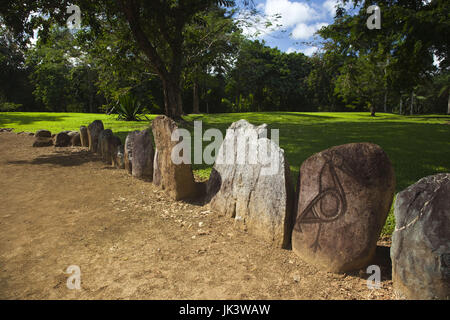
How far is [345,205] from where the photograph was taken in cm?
233

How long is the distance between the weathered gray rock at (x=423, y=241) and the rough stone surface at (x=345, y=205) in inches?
10.6

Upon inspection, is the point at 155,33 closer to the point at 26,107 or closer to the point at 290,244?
the point at 290,244

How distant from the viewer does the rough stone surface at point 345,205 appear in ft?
7.32

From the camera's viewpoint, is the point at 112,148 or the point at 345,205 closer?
the point at 345,205

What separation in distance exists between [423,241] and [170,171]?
122 inches

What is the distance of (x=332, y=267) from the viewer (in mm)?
2357

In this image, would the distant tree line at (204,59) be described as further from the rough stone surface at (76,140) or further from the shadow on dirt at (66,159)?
the shadow on dirt at (66,159)

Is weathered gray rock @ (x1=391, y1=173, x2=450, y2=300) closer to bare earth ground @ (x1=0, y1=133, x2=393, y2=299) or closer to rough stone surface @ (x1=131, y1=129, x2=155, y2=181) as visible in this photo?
bare earth ground @ (x1=0, y1=133, x2=393, y2=299)

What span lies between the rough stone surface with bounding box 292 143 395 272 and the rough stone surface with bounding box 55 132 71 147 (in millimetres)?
8027

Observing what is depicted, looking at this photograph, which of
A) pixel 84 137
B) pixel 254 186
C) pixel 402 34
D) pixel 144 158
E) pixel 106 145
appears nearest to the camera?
pixel 254 186

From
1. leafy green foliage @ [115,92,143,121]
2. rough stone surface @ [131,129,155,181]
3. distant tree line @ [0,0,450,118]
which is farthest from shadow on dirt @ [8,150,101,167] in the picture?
leafy green foliage @ [115,92,143,121]

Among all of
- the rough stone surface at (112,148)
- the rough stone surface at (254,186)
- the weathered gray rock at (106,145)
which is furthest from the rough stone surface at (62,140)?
the rough stone surface at (254,186)

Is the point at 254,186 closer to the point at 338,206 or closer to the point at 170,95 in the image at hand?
the point at 338,206

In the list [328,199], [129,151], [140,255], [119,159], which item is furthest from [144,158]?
[328,199]
